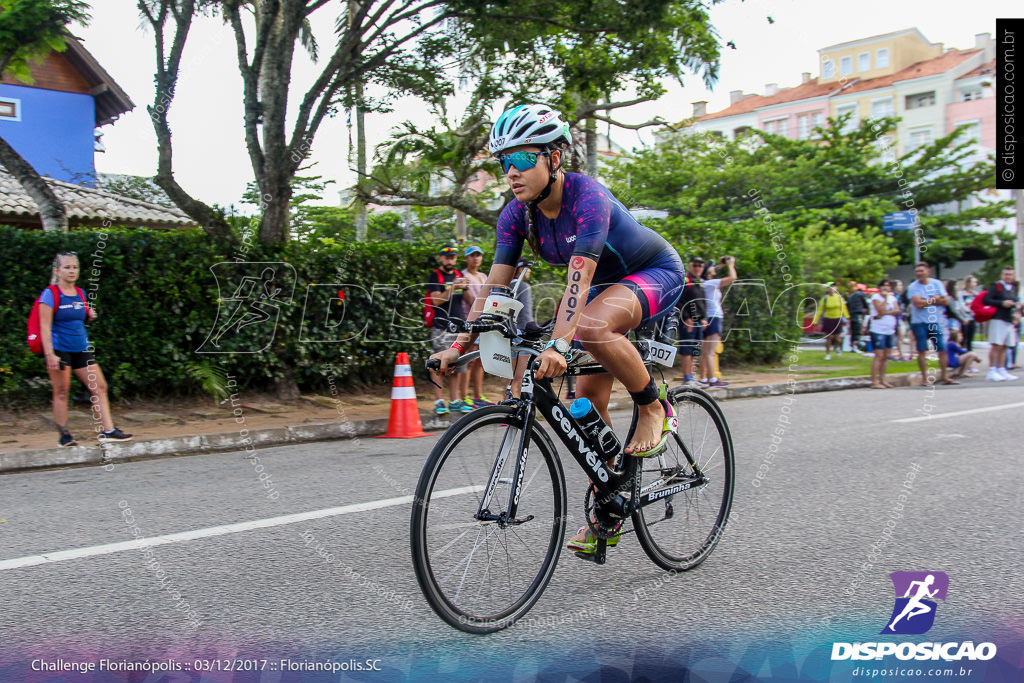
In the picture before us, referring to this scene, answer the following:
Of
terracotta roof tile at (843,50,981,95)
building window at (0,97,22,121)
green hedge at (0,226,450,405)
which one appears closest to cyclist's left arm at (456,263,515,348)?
green hedge at (0,226,450,405)

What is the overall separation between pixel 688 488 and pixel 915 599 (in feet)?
3.55

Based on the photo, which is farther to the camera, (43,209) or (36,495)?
(43,209)

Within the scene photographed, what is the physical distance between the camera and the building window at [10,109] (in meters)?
22.0

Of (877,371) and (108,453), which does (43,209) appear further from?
(877,371)

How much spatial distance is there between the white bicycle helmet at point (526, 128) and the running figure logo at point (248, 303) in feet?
24.8

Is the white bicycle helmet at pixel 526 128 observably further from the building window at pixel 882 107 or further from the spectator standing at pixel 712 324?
the building window at pixel 882 107

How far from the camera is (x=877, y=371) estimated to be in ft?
47.3

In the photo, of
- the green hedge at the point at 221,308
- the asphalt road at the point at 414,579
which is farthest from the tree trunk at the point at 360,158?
the asphalt road at the point at 414,579

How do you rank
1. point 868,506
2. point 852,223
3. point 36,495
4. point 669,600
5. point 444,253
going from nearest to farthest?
point 669,600 < point 868,506 < point 36,495 < point 444,253 < point 852,223

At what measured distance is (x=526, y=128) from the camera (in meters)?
3.26

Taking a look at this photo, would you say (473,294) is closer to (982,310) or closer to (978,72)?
(982,310)

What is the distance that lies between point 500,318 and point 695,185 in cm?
3687

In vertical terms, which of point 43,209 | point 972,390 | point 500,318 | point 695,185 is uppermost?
point 695,185

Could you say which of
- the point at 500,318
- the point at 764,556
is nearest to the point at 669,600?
the point at 764,556
